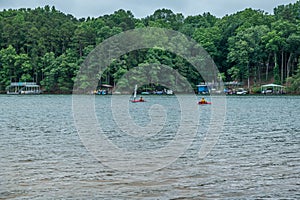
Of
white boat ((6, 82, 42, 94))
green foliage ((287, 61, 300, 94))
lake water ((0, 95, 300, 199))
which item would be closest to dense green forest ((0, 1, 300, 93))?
green foliage ((287, 61, 300, 94))

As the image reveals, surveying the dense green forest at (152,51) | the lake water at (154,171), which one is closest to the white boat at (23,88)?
the dense green forest at (152,51)

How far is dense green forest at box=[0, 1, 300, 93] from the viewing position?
411 feet

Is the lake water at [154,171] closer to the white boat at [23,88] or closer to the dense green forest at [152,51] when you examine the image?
the dense green forest at [152,51]

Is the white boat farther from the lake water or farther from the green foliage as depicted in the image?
the lake water

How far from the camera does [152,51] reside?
127 metres

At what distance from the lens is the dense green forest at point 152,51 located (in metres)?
125

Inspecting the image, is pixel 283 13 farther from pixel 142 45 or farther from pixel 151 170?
pixel 151 170

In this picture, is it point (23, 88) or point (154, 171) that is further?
point (23, 88)

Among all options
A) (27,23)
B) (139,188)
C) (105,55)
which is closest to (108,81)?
(105,55)

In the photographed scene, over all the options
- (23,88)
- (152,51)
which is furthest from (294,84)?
(23,88)

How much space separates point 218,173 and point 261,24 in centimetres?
12756

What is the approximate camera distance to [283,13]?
150500mm

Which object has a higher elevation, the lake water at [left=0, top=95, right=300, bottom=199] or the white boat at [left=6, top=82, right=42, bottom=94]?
the white boat at [left=6, top=82, right=42, bottom=94]

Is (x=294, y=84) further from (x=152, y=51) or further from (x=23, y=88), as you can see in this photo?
(x=23, y=88)
